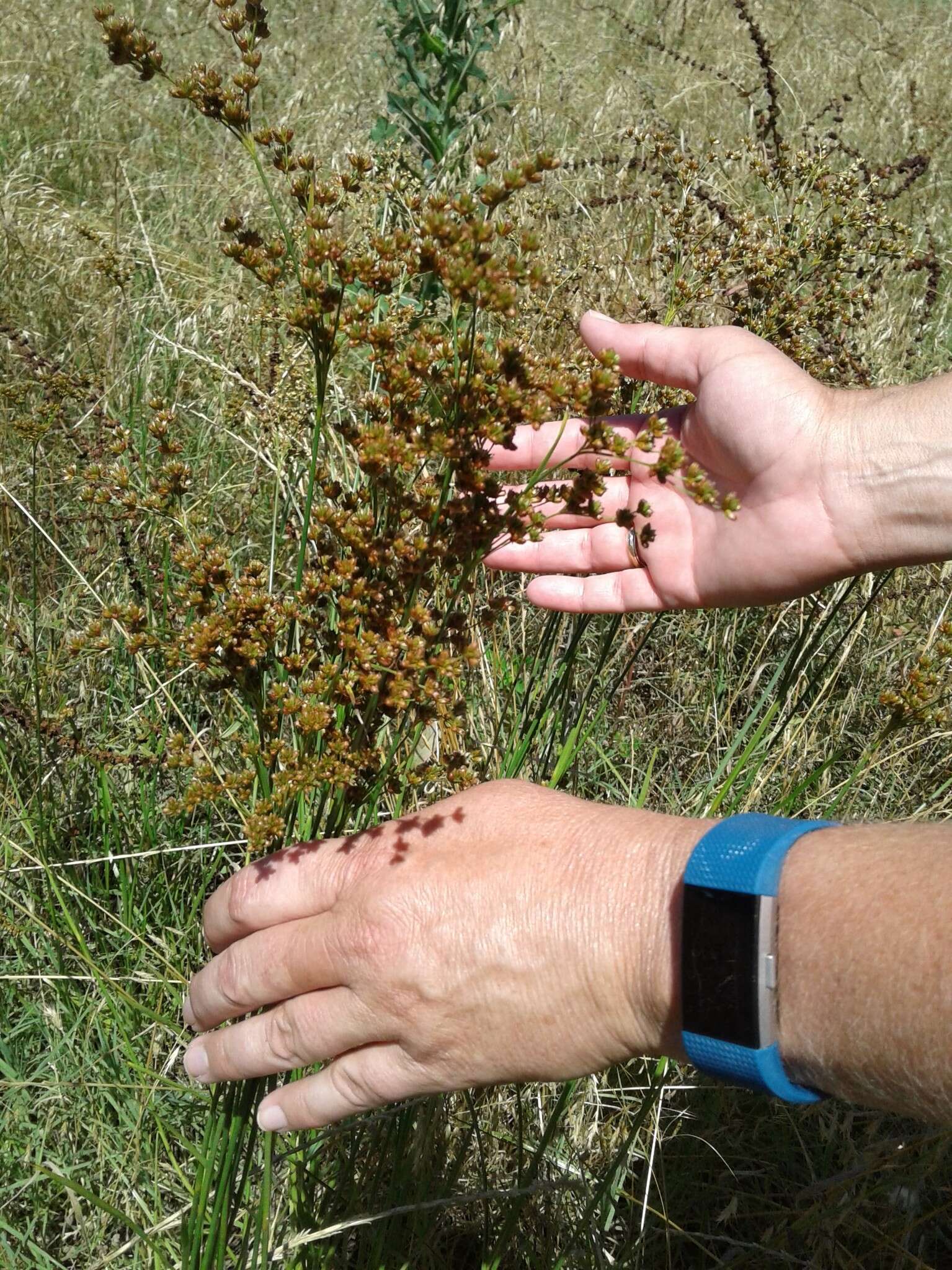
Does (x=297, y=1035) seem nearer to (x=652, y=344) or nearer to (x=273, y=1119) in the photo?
(x=273, y=1119)

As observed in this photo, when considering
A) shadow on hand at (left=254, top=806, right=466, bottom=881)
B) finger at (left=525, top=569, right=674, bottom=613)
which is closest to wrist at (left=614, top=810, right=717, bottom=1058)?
shadow on hand at (left=254, top=806, right=466, bottom=881)

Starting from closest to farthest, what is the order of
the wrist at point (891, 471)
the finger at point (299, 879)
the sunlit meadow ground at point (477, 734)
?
1. the finger at point (299, 879)
2. the sunlit meadow ground at point (477, 734)
3. the wrist at point (891, 471)

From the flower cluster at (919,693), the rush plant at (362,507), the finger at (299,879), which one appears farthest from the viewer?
the flower cluster at (919,693)

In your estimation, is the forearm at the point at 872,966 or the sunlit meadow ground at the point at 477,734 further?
the sunlit meadow ground at the point at 477,734

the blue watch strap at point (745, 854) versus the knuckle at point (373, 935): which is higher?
the blue watch strap at point (745, 854)

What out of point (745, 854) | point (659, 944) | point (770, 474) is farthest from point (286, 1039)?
point (770, 474)

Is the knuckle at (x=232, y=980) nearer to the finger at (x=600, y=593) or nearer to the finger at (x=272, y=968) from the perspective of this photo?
the finger at (x=272, y=968)

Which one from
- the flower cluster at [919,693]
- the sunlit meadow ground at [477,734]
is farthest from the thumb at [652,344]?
the flower cluster at [919,693]
